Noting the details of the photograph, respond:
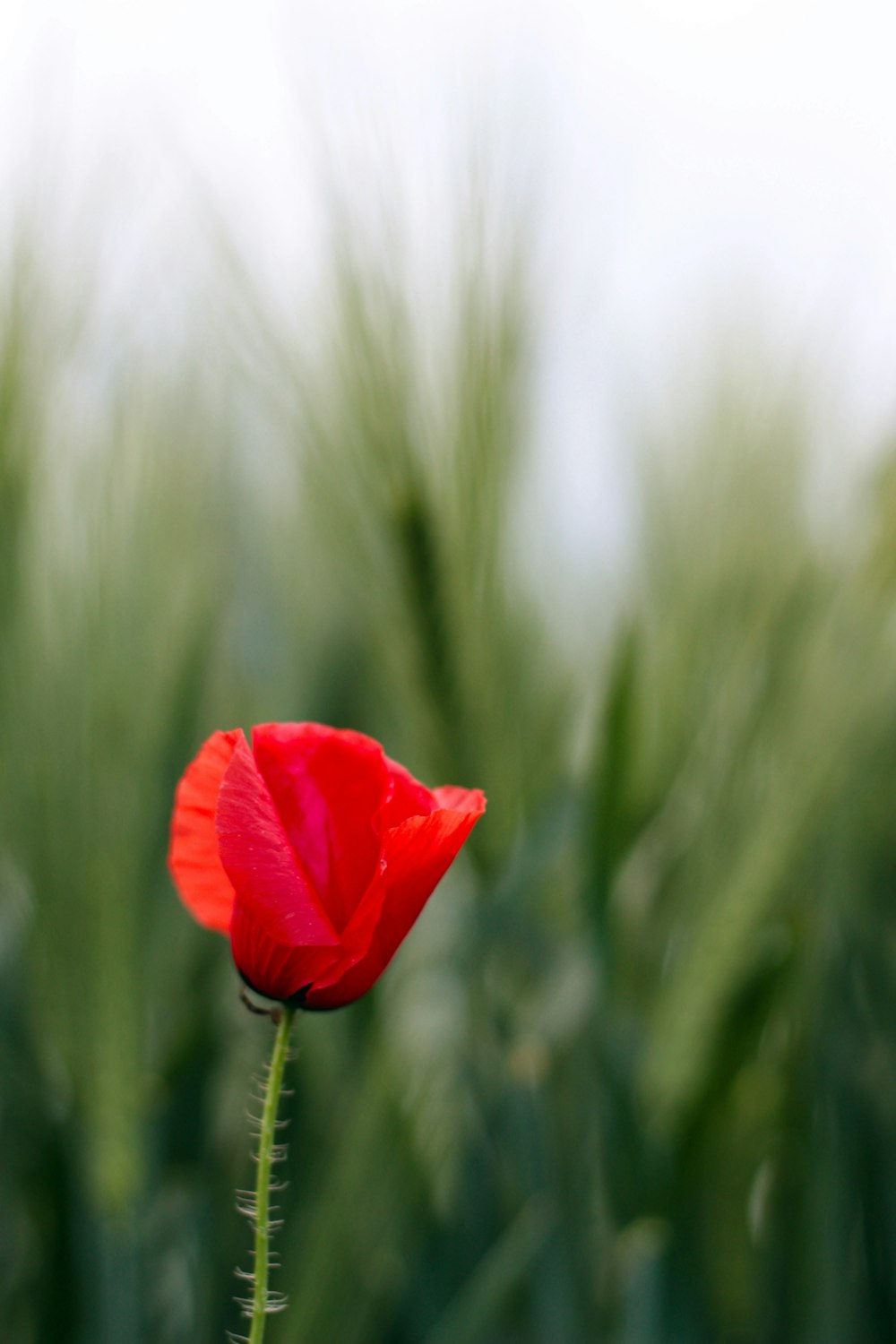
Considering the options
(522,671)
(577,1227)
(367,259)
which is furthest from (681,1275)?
(367,259)

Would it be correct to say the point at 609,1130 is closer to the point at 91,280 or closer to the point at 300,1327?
the point at 300,1327

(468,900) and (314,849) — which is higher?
(314,849)

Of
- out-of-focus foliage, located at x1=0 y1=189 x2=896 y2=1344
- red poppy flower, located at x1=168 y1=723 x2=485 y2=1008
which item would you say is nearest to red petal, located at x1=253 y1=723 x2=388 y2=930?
red poppy flower, located at x1=168 y1=723 x2=485 y2=1008

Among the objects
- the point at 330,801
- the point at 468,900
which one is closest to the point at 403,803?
the point at 330,801

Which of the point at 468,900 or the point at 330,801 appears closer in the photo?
the point at 330,801

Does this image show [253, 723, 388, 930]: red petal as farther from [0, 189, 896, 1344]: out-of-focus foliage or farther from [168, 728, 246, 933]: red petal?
[0, 189, 896, 1344]: out-of-focus foliage

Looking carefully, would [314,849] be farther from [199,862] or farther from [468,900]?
[468,900]
